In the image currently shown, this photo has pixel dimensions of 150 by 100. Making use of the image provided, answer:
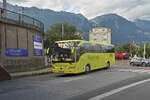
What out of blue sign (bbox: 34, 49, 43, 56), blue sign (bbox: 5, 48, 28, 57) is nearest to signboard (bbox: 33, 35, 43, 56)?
blue sign (bbox: 34, 49, 43, 56)

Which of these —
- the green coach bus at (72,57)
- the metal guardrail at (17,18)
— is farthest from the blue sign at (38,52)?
the green coach bus at (72,57)

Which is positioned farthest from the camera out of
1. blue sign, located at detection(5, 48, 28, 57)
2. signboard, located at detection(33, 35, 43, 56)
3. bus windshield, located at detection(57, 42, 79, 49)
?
signboard, located at detection(33, 35, 43, 56)

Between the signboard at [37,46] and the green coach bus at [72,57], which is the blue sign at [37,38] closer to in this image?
the signboard at [37,46]

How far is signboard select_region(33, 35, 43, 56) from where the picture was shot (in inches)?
818

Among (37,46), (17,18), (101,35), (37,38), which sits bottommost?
(37,46)

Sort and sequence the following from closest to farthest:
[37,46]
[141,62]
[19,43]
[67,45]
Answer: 1. [67,45]
2. [19,43]
3. [37,46]
4. [141,62]

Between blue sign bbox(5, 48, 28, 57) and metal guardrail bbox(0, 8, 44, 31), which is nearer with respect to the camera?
blue sign bbox(5, 48, 28, 57)

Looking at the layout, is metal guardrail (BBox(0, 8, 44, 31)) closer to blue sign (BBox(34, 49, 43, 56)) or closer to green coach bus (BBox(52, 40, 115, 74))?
blue sign (BBox(34, 49, 43, 56))

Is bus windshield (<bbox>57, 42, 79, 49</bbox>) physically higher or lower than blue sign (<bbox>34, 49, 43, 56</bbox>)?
higher

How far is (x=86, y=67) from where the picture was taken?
16.4 m

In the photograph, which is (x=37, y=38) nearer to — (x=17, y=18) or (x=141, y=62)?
(x=17, y=18)

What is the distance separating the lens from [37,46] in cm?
2133

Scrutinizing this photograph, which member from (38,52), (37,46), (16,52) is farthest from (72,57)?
(38,52)

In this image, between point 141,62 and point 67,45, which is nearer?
point 67,45
